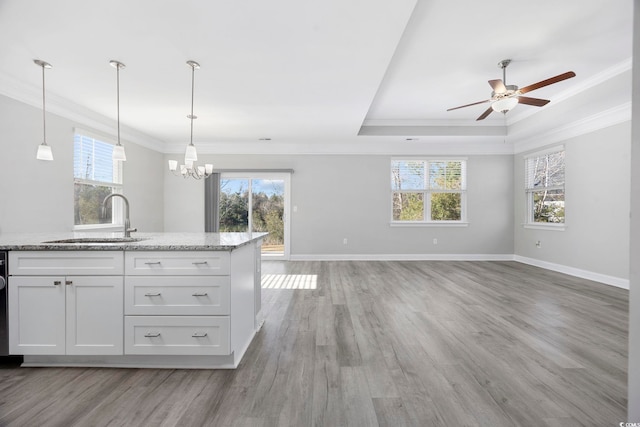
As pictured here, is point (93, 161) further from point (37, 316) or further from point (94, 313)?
point (94, 313)

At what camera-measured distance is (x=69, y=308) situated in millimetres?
2039

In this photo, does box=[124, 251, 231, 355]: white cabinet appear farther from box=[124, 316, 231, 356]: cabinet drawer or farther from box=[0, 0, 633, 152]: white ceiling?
box=[0, 0, 633, 152]: white ceiling

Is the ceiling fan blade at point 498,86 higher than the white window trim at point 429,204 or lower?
higher

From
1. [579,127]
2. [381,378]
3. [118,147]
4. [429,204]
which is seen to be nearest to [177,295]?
[381,378]

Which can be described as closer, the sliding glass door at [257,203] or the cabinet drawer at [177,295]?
the cabinet drawer at [177,295]

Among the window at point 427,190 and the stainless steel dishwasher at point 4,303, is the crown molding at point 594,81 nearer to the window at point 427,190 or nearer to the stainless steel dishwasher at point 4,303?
the window at point 427,190

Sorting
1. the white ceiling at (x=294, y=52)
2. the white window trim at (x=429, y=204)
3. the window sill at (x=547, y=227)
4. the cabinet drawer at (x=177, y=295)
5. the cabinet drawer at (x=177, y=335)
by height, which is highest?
the white ceiling at (x=294, y=52)

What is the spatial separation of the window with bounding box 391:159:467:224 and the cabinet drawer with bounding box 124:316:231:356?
5.25 meters

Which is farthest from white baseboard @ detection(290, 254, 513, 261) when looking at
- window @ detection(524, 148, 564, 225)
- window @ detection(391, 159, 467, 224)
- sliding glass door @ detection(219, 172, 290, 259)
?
window @ detection(524, 148, 564, 225)

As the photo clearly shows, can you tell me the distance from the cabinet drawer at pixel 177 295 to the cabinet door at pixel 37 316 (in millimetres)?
465

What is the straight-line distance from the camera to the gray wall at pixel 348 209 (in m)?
6.64

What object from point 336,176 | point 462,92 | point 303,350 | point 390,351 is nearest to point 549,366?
point 390,351

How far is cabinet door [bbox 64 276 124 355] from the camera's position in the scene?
6.68 ft

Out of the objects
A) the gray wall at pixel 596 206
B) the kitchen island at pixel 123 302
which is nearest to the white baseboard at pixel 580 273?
the gray wall at pixel 596 206
